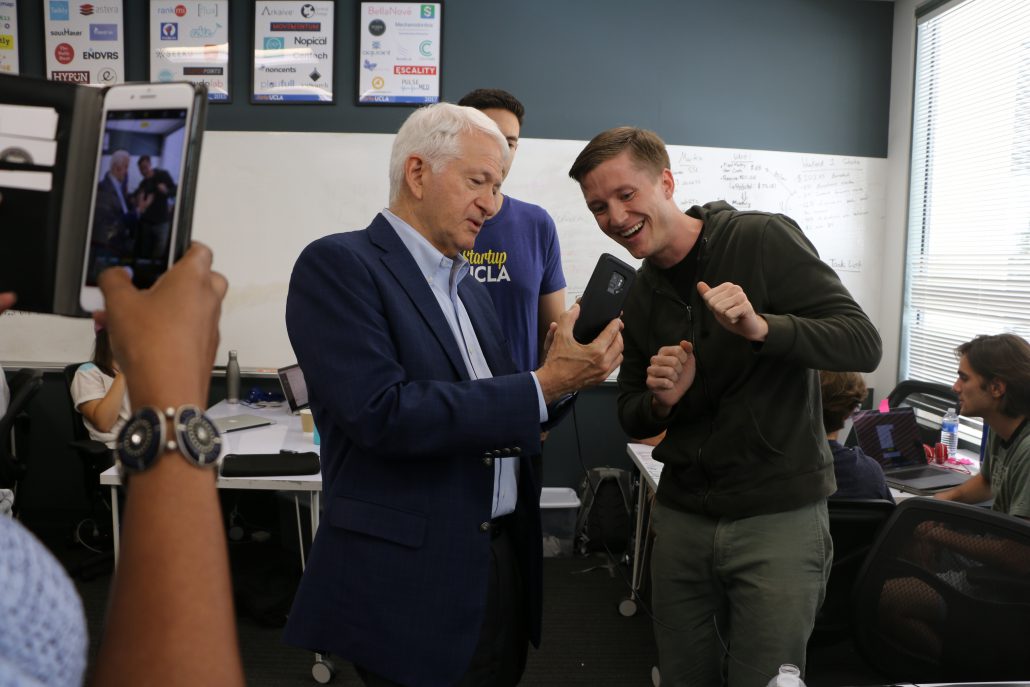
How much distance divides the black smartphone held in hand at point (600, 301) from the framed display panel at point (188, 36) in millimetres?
3301

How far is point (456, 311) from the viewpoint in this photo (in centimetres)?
138

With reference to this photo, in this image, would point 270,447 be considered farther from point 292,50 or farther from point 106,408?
point 292,50

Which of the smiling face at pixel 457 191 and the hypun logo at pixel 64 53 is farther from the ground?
the hypun logo at pixel 64 53

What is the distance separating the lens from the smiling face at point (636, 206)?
62.2 inches

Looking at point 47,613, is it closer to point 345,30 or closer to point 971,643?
point 971,643

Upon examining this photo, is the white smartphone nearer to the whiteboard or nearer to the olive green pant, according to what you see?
the olive green pant

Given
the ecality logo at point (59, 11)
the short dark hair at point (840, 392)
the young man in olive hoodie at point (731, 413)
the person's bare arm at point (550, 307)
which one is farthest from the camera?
the ecality logo at point (59, 11)

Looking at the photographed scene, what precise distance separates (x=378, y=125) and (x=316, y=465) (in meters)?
2.16

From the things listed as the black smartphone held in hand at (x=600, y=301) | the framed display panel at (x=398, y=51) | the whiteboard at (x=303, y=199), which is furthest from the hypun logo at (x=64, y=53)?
the black smartphone held in hand at (x=600, y=301)

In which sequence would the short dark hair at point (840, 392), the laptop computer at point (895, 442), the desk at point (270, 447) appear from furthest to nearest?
the laptop computer at point (895, 442) < the desk at point (270, 447) < the short dark hair at point (840, 392)

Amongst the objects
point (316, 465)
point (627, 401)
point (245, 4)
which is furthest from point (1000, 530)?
point (245, 4)

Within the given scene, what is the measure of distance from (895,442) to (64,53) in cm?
445

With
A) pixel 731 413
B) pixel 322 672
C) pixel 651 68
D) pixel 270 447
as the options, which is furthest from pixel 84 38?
pixel 731 413

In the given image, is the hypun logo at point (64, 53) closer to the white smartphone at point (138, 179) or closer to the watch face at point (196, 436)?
the white smartphone at point (138, 179)
